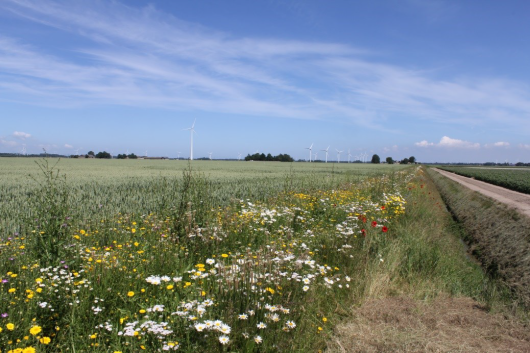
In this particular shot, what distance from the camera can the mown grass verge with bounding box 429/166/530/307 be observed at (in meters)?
7.92

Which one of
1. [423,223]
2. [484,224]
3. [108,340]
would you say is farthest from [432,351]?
[484,224]

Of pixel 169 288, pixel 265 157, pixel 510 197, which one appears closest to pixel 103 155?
pixel 265 157

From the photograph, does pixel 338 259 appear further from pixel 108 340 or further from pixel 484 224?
pixel 484 224

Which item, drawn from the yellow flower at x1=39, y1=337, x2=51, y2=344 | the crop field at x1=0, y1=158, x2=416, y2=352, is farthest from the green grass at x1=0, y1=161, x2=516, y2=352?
the yellow flower at x1=39, y1=337, x2=51, y2=344

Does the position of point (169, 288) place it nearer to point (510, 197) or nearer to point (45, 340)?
point (45, 340)

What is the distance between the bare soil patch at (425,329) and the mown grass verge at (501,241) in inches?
58.9

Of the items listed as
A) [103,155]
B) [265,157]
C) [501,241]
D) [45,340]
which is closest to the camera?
[45,340]

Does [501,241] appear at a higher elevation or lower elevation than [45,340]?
lower

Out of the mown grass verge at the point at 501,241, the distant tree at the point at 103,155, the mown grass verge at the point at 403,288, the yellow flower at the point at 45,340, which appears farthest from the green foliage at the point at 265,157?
the yellow flower at the point at 45,340

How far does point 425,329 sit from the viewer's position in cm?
491

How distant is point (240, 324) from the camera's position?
386 cm

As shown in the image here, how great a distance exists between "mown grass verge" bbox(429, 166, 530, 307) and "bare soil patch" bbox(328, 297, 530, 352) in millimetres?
1495

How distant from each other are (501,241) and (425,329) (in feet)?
26.0

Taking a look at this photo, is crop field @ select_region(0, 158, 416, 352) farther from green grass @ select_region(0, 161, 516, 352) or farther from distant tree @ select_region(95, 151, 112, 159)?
distant tree @ select_region(95, 151, 112, 159)
